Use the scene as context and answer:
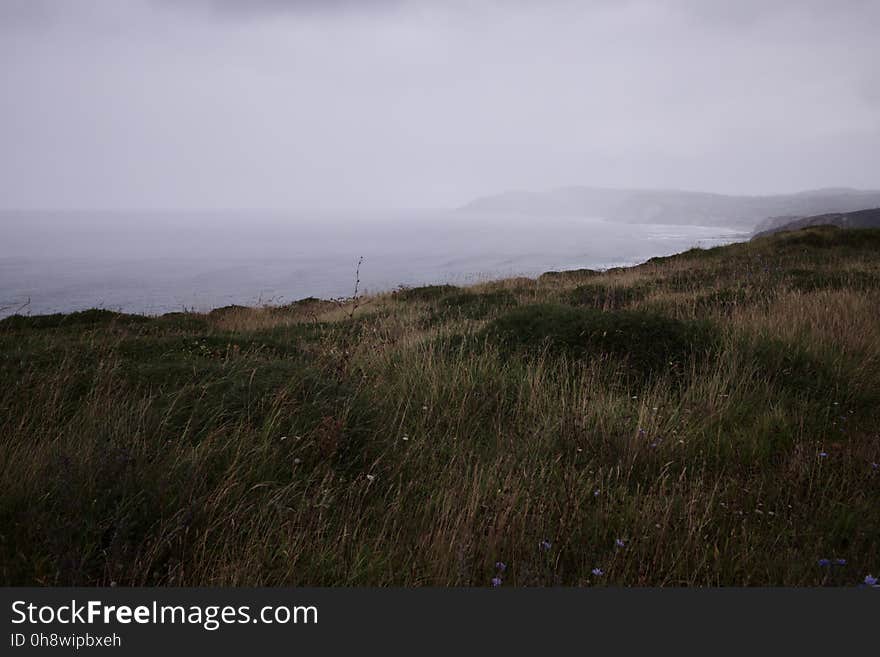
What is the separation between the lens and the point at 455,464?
136 inches

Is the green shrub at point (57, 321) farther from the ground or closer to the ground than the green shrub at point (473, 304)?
closer to the ground

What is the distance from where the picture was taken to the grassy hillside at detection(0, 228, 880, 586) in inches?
93.8

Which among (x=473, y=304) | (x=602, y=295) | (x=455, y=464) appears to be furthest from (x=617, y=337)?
(x=473, y=304)

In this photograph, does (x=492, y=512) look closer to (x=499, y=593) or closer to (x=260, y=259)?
(x=499, y=593)

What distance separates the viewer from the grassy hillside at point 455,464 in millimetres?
2383

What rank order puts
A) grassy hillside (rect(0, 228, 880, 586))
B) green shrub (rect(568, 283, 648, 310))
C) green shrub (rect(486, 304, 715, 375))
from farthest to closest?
green shrub (rect(568, 283, 648, 310)), green shrub (rect(486, 304, 715, 375)), grassy hillside (rect(0, 228, 880, 586))

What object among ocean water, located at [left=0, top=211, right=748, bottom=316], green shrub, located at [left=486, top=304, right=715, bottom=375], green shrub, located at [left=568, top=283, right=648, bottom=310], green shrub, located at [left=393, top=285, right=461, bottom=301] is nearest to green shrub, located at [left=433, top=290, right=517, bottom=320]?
green shrub, located at [left=568, top=283, right=648, bottom=310]

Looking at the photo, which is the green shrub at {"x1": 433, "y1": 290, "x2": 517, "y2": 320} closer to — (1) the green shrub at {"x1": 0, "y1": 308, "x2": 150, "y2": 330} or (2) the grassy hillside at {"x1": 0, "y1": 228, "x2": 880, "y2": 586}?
(2) the grassy hillside at {"x1": 0, "y1": 228, "x2": 880, "y2": 586}

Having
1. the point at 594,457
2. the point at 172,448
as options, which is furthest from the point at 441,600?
the point at 172,448

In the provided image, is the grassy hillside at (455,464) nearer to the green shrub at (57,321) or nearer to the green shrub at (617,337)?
the green shrub at (617,337)

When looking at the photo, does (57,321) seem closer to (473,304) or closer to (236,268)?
(473,304)

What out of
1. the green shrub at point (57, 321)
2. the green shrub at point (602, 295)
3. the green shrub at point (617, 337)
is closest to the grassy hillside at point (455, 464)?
the green shrub at point (617, 337)

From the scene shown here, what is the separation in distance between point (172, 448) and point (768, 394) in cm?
497

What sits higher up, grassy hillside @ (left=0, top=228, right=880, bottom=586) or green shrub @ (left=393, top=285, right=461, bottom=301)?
green shrub @ (left=393, top=285, right=461, bottom=301)
